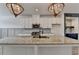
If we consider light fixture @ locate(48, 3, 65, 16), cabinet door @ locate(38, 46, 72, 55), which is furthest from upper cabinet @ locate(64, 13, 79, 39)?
light fixture @ locate(48, 3, 65, 16)

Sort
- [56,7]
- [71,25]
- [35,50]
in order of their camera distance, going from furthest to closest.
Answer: [71,25], [35,50], [56,7]

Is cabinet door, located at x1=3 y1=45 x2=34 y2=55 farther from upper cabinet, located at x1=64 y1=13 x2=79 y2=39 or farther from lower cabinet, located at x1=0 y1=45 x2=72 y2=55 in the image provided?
upper cabinet, located at x1=64 y1=13 x2=79 y2=39

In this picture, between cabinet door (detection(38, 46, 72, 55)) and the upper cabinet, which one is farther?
the upper cabinet

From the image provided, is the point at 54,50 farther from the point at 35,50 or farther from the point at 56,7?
the point at 56,7

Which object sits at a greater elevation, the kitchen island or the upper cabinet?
the upper cabinet

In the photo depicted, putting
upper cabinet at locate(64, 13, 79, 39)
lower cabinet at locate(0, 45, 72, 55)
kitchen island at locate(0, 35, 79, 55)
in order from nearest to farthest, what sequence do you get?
1. kitchen island at locate(0, 35, 79, 55)
2. lower cabinet at locate(0, 45, 72, 55)
3. upper cabinet at locate(64, 13, 79, 39)

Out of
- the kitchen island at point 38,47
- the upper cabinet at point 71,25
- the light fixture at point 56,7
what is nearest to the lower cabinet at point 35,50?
the kitchen island at point 38,47

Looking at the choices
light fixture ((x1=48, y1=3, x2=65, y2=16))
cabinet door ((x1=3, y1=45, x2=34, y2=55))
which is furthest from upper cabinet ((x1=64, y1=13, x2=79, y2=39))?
light fixture ((x1=48, y1=3, x2=65, y2=16))

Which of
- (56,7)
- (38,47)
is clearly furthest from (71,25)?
(56,7)

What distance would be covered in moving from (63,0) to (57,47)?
1.66 meters

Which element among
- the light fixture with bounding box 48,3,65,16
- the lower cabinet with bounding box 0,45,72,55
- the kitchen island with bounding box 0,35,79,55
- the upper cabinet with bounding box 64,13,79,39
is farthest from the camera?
the upper cabinet with bounding box 64,13,79,39

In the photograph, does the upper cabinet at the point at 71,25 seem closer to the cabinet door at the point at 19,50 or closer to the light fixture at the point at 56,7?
the cabinet door at the point at 19,50

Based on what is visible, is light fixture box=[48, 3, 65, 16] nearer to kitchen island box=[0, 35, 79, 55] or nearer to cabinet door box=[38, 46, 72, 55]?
kitchen island box=[0, 35, 79, 55]
